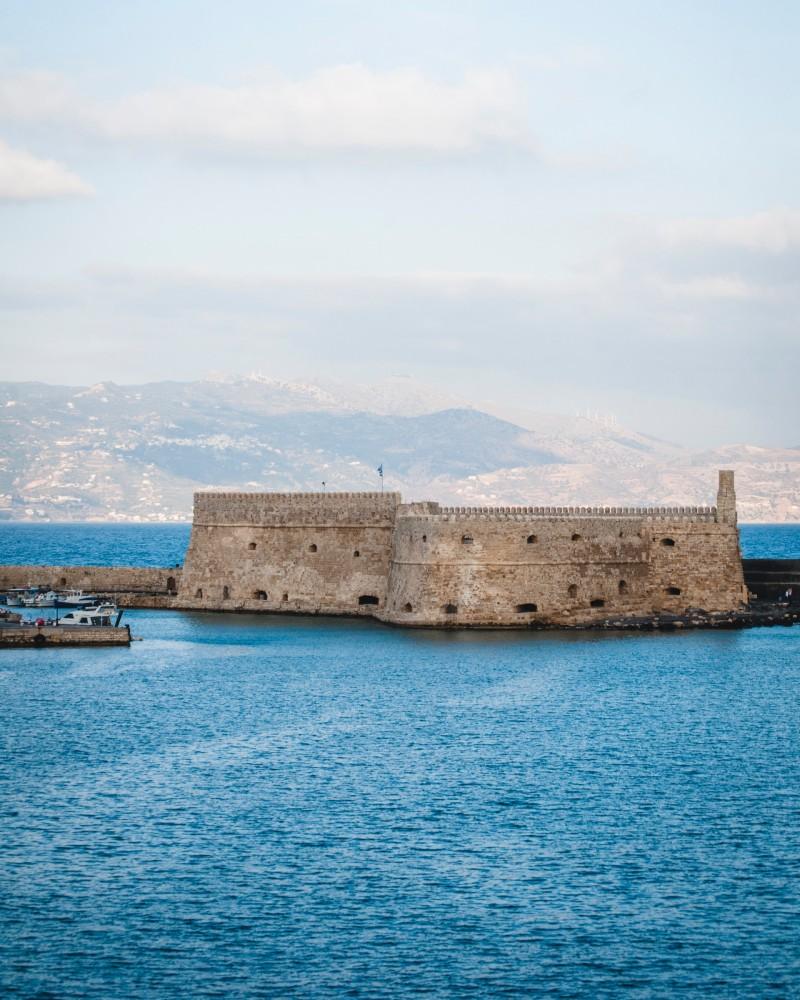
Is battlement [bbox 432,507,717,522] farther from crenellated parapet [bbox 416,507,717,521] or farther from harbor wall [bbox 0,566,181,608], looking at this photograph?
harbor wall [bbox 0,566,181,608]

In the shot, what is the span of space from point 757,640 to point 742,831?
26.7 metres

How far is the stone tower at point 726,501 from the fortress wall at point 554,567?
33 cm

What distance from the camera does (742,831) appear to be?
27688 mm

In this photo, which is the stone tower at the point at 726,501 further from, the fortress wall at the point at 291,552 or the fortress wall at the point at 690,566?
the fortress wall at the point at 291,552

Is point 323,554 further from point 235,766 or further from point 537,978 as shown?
point 537,978

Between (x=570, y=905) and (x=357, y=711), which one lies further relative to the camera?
(x=357, y=711)

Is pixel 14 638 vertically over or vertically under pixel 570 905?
over

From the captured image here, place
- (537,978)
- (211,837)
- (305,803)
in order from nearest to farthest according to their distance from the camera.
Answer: (537,978) < (211,837) < (305,803)

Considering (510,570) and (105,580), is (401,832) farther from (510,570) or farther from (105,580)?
(105,580)

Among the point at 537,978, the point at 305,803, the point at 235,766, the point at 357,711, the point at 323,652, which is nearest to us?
the point at 537,978

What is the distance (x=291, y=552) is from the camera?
61062mm

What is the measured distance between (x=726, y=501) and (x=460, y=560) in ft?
35.4

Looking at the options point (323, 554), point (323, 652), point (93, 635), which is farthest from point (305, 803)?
point (323, 554)

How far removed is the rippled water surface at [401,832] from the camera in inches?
853
